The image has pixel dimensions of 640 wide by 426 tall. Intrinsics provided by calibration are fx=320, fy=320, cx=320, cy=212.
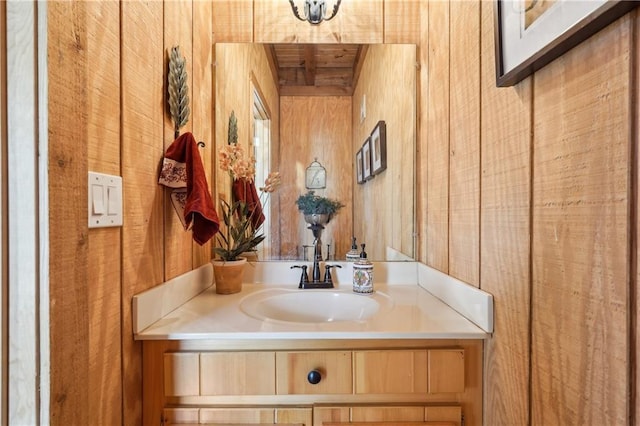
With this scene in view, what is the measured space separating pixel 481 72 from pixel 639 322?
685 mm

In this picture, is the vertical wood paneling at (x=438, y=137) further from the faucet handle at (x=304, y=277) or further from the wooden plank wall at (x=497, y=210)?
the faucet handle at (x=304, y=277)

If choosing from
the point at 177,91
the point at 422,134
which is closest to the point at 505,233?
the point at 422,134

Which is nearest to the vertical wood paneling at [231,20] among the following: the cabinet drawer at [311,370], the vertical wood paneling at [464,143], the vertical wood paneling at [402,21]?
the vertical wood paneling at [402,21]

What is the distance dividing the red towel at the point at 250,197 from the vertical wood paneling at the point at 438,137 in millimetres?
699

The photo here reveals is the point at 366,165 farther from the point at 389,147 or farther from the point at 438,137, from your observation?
the point at 438,137

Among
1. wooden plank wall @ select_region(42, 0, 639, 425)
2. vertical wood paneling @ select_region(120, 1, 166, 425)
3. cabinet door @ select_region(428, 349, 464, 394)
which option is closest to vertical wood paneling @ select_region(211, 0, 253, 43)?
wooden plank wall @ select_region(42, 0, 639, 425)

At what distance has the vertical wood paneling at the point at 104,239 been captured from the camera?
2.18 feet

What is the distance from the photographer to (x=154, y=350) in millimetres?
838

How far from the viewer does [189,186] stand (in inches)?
37.4

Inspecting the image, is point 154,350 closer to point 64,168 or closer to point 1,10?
point 64,168

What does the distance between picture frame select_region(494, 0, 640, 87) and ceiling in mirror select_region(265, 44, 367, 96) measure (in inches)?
29.5

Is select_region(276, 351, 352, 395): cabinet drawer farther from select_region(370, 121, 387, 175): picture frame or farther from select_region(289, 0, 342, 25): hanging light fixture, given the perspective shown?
select_region(289, 0, 342, 25): hanging light fixture

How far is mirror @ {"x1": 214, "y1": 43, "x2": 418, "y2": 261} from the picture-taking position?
4.56ft

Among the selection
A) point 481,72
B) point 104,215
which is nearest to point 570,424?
point 481,72
